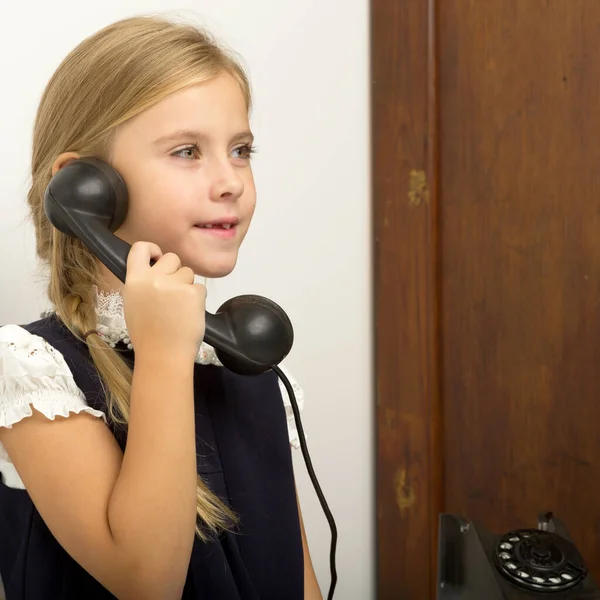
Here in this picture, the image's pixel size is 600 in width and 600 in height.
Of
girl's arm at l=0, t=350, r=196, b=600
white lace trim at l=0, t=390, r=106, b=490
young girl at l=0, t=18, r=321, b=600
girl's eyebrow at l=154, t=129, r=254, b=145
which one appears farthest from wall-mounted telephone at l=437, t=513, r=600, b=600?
girl's eyebrow at l=154, t=129, r=254, b=145

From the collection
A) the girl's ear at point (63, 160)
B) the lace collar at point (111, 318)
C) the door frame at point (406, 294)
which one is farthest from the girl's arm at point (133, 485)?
the door frame at point (406, 294)

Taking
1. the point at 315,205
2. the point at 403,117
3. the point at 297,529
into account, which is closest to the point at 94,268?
the point at 297,529

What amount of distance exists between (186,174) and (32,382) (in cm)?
24

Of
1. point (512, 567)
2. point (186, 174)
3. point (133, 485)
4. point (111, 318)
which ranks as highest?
point (186, 174)

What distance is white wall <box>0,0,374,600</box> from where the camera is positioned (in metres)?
1.16

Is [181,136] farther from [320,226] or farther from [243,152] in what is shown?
[320,226]

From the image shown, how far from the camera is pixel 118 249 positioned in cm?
72

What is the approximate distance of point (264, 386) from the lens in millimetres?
901

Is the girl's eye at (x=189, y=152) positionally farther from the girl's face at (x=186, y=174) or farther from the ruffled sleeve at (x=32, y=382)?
the ruffled sleeve at (x=32, y=382)

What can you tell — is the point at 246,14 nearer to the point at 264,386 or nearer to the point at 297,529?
the point at 264,386

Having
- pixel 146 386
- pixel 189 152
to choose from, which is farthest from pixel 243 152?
pixel 146 386

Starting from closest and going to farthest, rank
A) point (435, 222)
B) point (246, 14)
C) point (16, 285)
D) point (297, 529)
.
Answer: point (297, 529) < point (16, 285) < point (246, 14) < point (435, 222)

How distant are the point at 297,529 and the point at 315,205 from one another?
539mm

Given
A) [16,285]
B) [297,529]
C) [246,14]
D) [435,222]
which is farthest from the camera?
[435,222]
